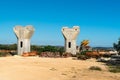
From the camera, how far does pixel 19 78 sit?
1560 centimetres

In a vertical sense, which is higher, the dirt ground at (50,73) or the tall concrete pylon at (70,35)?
the tall concrete pylon at (70,35)

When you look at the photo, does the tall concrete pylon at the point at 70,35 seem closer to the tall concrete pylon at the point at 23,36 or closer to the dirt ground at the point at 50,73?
the tall concrete pylon at the point at 23,36

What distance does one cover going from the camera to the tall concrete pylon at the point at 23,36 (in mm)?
38656

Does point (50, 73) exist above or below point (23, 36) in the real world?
below

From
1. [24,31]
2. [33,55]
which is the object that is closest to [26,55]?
[33,55]

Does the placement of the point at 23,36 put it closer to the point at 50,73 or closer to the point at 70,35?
the point at 70,35

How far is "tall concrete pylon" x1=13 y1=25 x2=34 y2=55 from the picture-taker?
127 ft

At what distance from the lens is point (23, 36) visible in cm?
3869

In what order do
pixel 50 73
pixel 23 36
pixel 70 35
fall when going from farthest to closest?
pixel 70 35 → pixel 23 36 → pixel 50 73

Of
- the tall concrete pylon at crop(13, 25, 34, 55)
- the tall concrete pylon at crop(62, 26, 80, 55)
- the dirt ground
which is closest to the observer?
the dirt ground

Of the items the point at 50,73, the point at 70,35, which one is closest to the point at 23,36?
the point at 70,35

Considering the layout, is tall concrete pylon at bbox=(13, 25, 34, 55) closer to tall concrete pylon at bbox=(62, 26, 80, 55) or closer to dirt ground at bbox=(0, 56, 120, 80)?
tall concrete pylon at bbox=(62, 26, 80, 55)

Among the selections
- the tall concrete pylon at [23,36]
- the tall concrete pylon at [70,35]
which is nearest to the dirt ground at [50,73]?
the tall concrete pylon at [23,36]

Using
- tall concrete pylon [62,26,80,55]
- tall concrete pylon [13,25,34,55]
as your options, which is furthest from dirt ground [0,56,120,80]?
tall concrete pylon [62,26,80,55]
